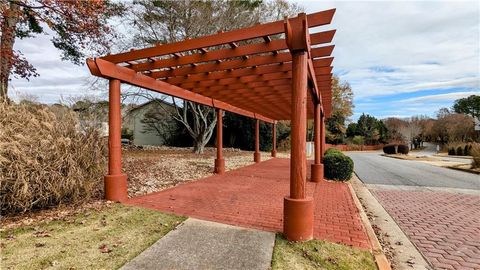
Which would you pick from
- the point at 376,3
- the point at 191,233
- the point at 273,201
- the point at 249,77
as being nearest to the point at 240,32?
the point at 249,77

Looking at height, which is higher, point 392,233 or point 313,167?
point 313,167

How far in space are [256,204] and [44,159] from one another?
3697 millimetres

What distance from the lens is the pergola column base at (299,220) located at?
3369 millimetres

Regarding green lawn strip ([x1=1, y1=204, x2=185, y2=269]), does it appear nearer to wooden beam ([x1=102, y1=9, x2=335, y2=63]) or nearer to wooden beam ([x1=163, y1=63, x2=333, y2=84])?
wooden beam ([x1=102, y1=9, x2=335, y2=63])

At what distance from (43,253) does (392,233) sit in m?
4.74

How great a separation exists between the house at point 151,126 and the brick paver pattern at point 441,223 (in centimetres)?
1623

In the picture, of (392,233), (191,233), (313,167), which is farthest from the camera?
(313,167)

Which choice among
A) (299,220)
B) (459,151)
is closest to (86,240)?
(299,220)

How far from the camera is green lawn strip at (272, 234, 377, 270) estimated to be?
9.17ft

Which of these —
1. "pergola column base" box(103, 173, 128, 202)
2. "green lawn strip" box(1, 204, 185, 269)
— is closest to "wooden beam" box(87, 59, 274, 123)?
"pergola column base" box(103, 173, 128, 202)

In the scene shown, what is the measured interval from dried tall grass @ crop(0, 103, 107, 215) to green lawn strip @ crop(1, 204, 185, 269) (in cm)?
55

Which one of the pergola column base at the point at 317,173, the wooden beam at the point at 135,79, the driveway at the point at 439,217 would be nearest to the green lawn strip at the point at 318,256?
the driveway at the point at 439,217

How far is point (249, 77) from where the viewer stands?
635cm

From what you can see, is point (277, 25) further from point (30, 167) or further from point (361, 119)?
point (361, 119)
